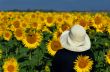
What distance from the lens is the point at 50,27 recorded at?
14211 millimetres

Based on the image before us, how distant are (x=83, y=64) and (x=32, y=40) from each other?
10.9 ft

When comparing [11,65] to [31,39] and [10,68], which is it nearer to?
[10,68]

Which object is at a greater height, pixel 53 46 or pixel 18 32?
pixel 18 32

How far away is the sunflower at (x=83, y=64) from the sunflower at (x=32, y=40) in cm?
306

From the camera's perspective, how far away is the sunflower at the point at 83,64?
249 inches

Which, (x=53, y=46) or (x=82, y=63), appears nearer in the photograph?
(x=82, y=63)

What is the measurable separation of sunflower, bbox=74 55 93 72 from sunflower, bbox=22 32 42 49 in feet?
10.0

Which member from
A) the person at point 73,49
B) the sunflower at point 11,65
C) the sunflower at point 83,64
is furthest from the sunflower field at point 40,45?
the sunflower at point 83,64

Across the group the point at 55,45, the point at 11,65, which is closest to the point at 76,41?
the point at 11,65

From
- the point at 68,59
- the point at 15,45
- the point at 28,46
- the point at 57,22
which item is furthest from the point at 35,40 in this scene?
the point at 57,22

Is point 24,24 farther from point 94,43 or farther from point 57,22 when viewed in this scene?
point 94,43

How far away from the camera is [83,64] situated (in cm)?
648

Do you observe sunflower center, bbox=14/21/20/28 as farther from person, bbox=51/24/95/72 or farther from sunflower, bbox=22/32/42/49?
person, bbox=51/24/95/72

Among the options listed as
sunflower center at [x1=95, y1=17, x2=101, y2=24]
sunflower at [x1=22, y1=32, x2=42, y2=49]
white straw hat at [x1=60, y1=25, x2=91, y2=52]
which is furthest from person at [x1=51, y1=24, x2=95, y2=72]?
sunflower center at [x1=95, y1=17, x2=101, y2=24]
